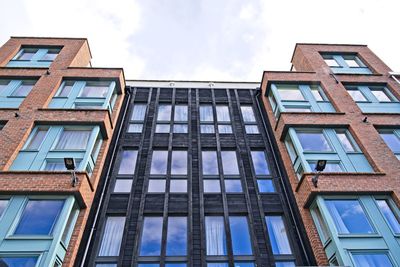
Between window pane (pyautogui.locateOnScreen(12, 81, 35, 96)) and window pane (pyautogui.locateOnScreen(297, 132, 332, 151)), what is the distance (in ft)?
49.9

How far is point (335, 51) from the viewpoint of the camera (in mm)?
21500

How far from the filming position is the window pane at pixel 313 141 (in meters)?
14.7

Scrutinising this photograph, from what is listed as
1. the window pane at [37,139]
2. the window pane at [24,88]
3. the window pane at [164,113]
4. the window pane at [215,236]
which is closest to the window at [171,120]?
the window pane at [164,113]

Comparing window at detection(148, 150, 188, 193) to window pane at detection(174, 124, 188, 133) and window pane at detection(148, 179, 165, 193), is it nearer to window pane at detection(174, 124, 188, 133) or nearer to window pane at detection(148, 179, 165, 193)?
window pane at detection(148, 179, 165, 193)

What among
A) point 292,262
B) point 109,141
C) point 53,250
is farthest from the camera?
point 109,141

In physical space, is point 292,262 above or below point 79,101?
below

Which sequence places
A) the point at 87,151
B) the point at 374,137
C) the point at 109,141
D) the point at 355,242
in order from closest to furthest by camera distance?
the point at 355,242 < the point at 87,151 < the point at 374,137 < the point at 109,141

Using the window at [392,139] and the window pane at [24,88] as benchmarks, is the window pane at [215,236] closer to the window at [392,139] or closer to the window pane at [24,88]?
the window at [392,139]

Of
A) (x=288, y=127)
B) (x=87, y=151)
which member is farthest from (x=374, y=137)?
(x=87, y=151)

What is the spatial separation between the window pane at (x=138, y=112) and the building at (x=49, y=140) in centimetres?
106

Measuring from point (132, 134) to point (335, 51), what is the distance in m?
15.1

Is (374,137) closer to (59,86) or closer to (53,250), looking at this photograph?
(53,250)

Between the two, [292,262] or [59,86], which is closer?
[292,262]

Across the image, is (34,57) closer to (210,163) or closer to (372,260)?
(210,163)
